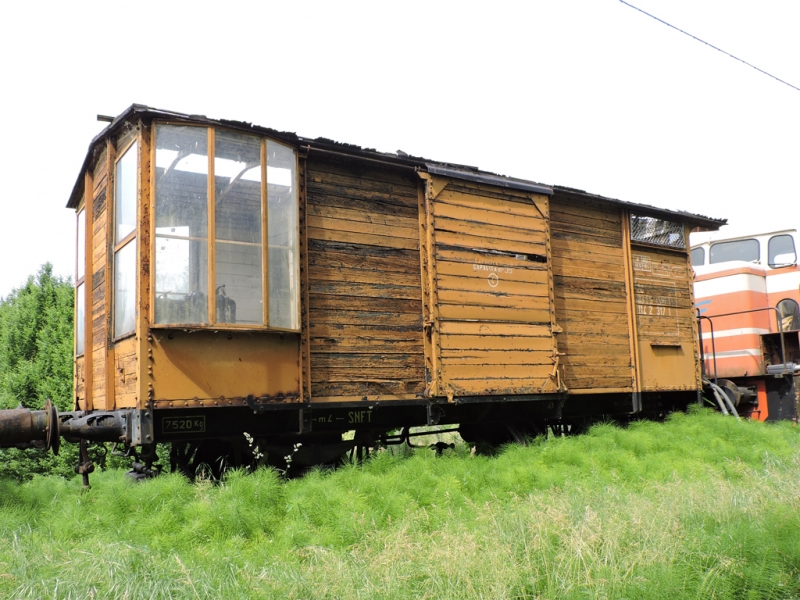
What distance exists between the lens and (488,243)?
930cm

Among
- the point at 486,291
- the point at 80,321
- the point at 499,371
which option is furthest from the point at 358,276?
the point at 80,321

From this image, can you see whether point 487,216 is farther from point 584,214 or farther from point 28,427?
point 28,427

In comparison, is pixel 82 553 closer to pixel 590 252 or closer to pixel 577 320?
pixel 577 320

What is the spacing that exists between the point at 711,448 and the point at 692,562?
5074mm

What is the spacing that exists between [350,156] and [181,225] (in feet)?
7.17

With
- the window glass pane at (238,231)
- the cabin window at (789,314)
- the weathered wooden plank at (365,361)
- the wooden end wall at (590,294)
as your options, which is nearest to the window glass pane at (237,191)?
the window glass pane at (238,231)

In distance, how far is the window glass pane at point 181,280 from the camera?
22.3ft

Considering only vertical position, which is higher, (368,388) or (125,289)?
(125,289)

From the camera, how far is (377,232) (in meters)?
8.49

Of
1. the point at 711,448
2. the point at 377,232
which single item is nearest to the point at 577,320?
the point at 711,448

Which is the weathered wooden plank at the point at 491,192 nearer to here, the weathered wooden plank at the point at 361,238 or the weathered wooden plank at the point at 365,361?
the weathered wooden plank at the point at 361,238

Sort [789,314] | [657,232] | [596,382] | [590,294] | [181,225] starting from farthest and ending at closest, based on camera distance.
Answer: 1. [789,314]
2. [657,232]
3. [590,294]
4. [596,382]
5. [181,225]

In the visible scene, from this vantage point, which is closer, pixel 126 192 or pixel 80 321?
pixel 126 192

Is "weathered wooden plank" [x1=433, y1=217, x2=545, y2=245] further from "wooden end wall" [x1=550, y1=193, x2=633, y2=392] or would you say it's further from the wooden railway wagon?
"wooden end wall" [x1=550, y1=193, x2=633, y2=392]
